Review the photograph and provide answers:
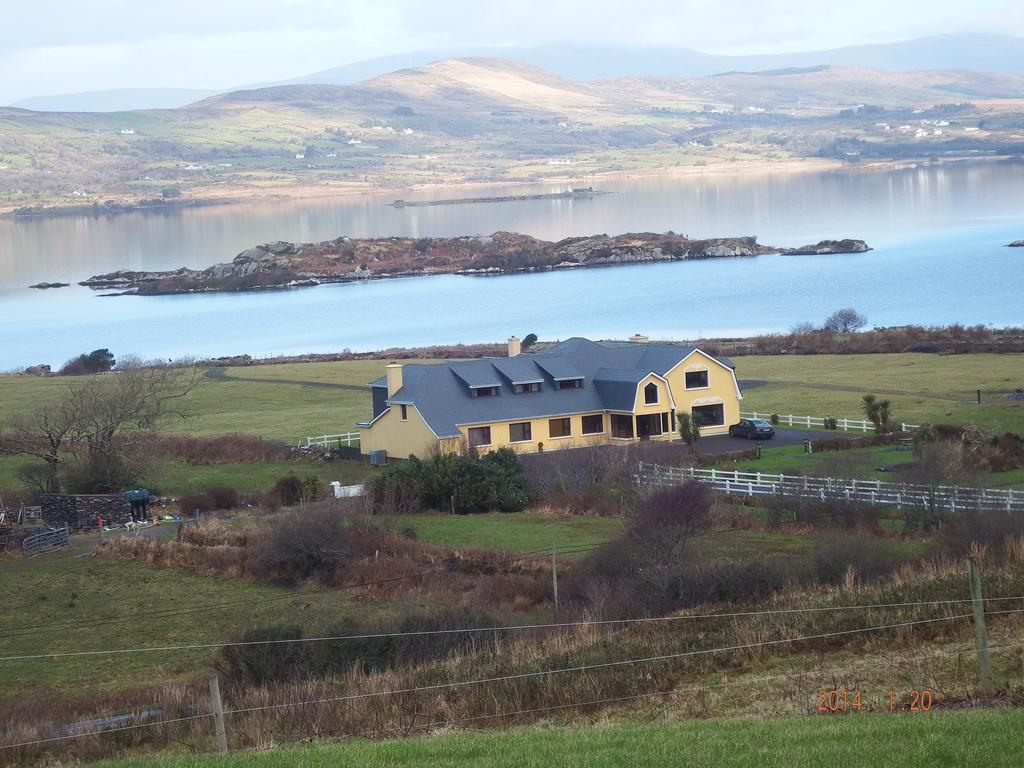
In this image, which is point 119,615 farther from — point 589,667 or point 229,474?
point 229,474

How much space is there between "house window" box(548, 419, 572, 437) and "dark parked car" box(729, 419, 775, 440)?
481cm

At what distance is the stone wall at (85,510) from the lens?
3198 centimetres

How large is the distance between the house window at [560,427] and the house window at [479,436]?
6.48ft

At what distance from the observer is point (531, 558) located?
81.0 feet

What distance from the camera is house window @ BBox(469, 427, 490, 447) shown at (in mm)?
37625

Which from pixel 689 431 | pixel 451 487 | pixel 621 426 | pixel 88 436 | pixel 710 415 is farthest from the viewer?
pixel 710 415

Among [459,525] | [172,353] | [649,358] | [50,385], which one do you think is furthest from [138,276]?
[459,525]

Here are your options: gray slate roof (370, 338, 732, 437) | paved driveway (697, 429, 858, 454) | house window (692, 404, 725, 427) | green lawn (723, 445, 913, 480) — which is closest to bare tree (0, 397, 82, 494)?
gray slate roof (370, 338, 732, 437)

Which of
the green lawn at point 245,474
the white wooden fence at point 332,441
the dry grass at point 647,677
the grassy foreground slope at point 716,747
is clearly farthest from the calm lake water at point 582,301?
the grassy foreground slope at point 716,747

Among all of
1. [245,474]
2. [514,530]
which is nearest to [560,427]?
[245,474]

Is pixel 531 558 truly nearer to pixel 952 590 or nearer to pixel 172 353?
A: pixel 952 590

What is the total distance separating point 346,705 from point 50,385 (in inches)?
1998

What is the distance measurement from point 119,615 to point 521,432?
16.8m

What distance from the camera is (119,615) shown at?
2327 centimetres
